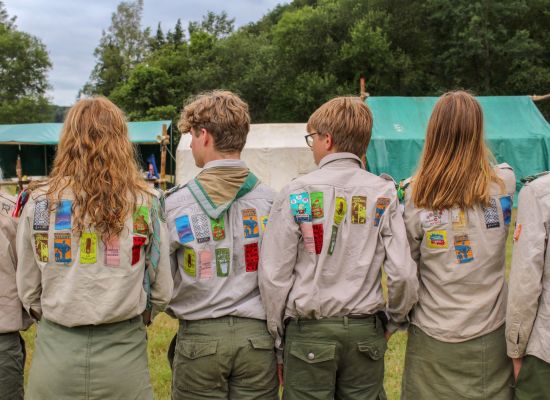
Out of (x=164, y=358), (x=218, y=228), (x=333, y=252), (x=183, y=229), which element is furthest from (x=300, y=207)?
(x=164, y=358)

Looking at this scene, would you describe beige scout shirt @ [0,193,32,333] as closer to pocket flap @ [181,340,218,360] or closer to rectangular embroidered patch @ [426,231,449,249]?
pocket flap @ [181,340,218,360]

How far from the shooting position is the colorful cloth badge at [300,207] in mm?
2285

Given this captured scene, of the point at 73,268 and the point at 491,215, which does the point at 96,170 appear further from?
the point at 491,215

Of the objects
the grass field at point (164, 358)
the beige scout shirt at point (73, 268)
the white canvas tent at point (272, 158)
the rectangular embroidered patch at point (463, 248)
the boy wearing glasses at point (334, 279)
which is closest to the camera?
the beige scout shirt at point (73, 268)

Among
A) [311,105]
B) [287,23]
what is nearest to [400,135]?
[311,105]

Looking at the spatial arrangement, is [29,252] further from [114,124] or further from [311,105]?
[311,105]

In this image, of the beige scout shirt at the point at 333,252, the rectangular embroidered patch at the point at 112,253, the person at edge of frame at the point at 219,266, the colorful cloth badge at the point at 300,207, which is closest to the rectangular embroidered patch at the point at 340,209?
the beige scout shirt at the point at 333,252

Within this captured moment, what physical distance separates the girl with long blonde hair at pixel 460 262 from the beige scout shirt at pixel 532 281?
152 millimetres

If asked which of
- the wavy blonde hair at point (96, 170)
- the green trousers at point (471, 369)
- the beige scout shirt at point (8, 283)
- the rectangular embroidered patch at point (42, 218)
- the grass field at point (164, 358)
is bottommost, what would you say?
the grass field at point (164, 358)

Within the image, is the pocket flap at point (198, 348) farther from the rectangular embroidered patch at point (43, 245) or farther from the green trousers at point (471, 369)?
the green trousers at point (471, 369)

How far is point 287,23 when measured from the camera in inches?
1188

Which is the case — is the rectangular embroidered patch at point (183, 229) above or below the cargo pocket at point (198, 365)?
above

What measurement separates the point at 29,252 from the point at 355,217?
48.6 inches

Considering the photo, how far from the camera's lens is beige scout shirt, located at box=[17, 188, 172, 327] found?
2.01 meters
